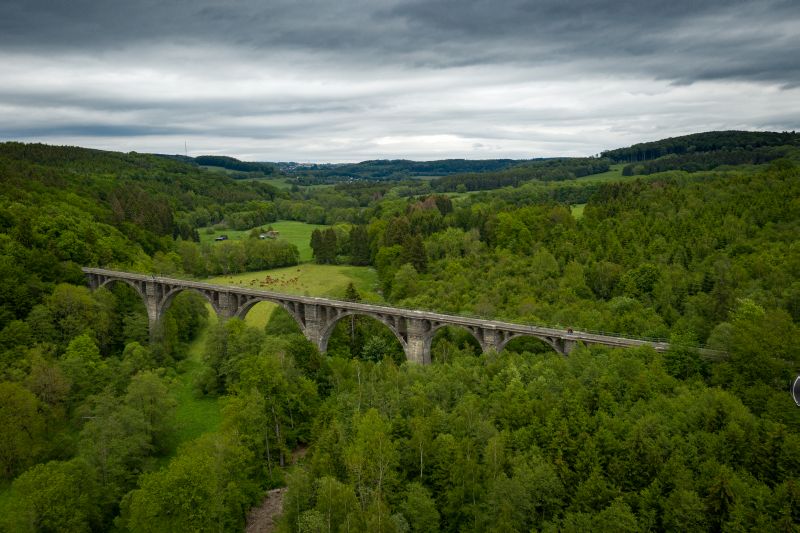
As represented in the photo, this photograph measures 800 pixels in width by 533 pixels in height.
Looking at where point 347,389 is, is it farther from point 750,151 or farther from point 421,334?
point 750,151

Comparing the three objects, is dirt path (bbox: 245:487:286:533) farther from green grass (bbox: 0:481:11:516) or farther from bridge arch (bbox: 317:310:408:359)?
bridge arch (bbox: 317:310:408:359)

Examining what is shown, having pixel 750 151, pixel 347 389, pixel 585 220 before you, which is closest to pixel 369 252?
pixel 585 220

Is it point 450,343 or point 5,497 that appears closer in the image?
point 5,497

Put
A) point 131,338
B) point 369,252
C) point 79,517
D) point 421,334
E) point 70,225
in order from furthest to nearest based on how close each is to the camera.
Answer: point 369,252 < point 70,225 < point 131,338 < point 421,334 < point 79,517

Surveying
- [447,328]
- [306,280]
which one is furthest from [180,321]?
[447,328]

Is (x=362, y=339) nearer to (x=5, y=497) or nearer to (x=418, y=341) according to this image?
(x=418, y=341)

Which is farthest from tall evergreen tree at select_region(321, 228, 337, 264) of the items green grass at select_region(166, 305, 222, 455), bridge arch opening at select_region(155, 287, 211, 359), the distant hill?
the distant hill
